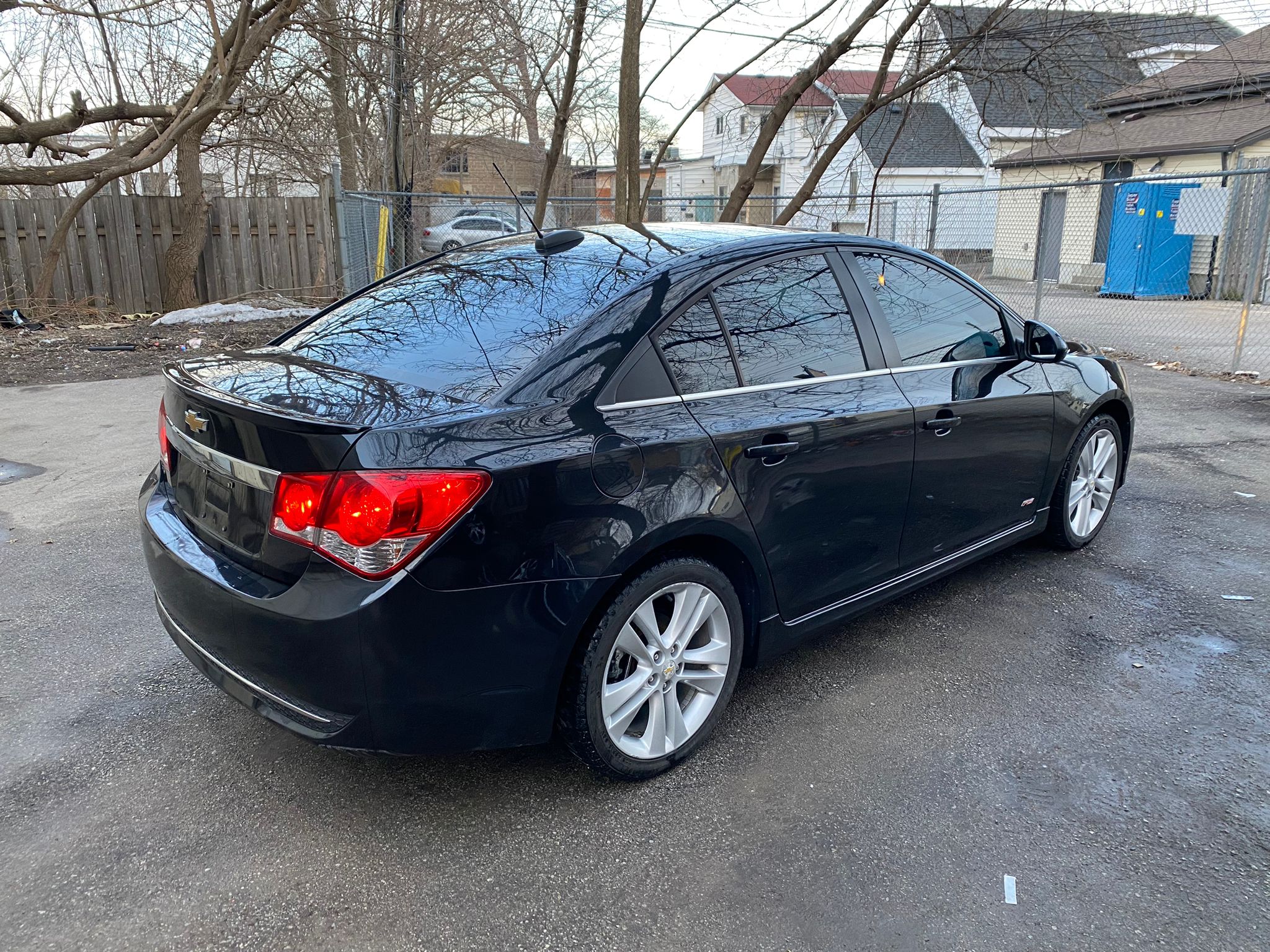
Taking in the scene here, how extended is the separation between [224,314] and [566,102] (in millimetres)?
5392

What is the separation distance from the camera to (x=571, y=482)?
2455mm

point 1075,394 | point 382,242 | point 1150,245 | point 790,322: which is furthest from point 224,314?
point 1150,245

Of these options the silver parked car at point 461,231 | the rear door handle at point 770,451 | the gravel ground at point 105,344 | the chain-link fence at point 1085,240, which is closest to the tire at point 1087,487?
the rear door handle at point 770,451

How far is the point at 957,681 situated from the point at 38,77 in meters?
19.3

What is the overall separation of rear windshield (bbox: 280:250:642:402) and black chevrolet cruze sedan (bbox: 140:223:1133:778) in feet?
0.04

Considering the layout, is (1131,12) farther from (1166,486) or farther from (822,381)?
(822,381)

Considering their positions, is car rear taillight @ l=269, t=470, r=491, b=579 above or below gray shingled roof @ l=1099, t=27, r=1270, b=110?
below

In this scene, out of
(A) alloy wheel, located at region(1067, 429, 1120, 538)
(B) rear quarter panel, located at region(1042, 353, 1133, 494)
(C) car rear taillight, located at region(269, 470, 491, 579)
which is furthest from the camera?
(A) alloy wheel, located at region(1067, 429, 1120, 538)

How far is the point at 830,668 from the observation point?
11.8ft

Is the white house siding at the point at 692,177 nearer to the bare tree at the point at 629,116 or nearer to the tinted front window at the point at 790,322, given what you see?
the bare tree at the point at 629,116

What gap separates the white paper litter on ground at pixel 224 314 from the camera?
473 inches

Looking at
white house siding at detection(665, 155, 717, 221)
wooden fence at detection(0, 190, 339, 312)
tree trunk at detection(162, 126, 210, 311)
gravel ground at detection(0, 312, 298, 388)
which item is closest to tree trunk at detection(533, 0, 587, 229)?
wooden fence at detection(0, 190, 339, 312)

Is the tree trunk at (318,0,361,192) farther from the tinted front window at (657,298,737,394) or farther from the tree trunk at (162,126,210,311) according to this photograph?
the tinted front window at (657,298,737,394)

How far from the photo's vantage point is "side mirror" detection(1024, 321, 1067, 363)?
4086 mm
